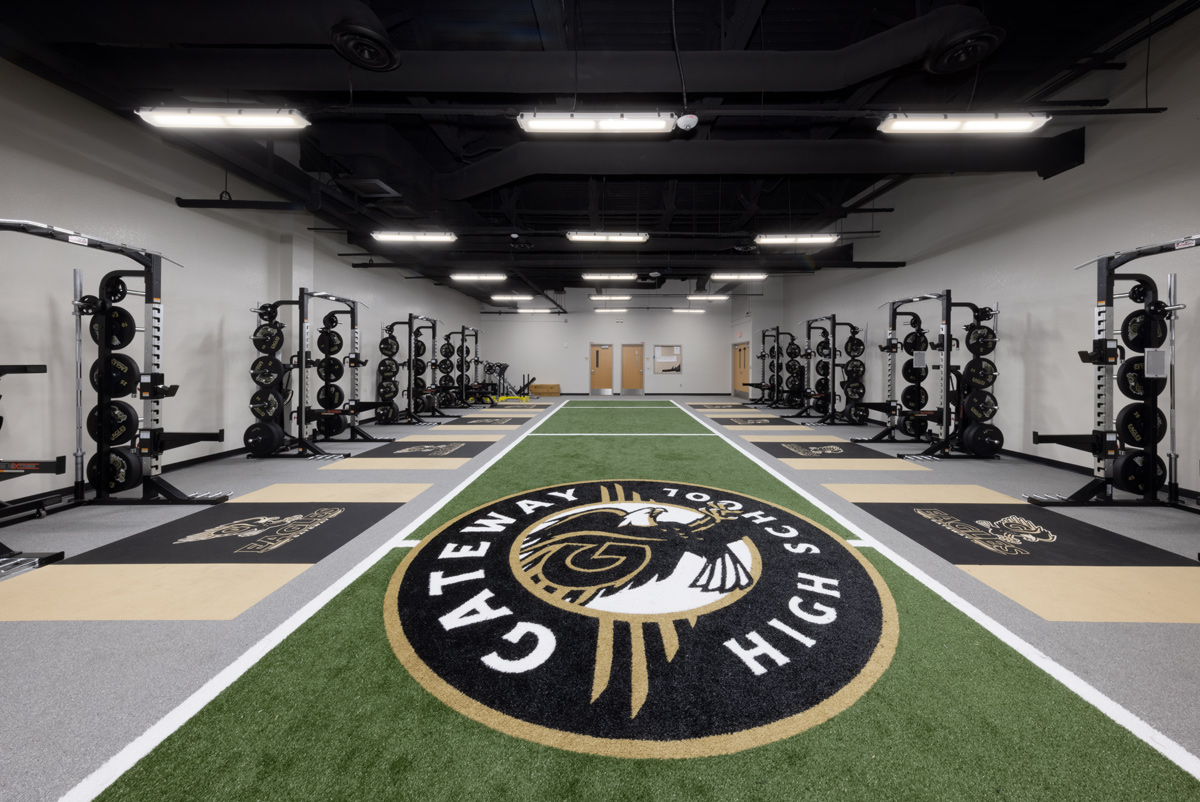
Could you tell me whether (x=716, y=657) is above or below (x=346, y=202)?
below

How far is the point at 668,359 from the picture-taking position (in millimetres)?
17609

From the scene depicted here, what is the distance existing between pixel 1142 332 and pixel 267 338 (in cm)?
927

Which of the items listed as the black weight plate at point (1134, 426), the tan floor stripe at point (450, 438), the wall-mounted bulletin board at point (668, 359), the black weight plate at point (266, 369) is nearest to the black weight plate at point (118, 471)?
the black weight plate at point (266, 369)

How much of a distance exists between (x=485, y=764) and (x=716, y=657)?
977mm

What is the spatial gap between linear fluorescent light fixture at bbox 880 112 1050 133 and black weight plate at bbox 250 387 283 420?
7594mm

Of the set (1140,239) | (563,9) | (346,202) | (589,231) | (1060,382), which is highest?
(563,9)

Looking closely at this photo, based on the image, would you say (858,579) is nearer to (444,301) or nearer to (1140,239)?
(1140,239)

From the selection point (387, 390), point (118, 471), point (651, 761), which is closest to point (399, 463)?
point (118, 471)

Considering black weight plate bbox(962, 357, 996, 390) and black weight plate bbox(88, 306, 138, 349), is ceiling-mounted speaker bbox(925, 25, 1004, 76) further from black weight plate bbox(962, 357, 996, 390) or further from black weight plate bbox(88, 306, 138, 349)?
black weight plate bbox(88, 306, 138, 349)

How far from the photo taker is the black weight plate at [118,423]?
3.82m

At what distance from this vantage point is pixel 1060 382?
539 cm

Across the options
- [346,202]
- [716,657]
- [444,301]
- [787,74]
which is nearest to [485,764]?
[716,657]

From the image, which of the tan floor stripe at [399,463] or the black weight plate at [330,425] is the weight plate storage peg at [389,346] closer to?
the black weight plate at [330,425]

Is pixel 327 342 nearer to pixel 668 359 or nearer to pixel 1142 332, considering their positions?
pixel 1142 332
